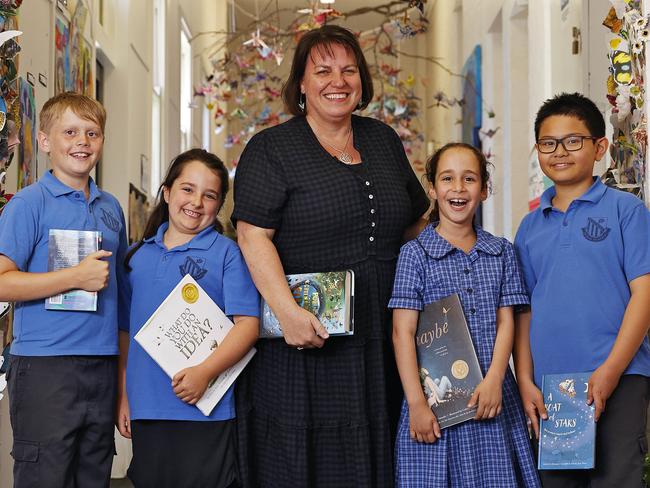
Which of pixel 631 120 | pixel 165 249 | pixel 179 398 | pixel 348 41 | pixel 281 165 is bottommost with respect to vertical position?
pixel 179 398

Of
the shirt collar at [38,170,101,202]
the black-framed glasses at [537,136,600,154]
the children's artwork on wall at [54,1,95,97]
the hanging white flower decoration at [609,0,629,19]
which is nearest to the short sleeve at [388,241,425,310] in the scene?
the black-framed glasses at [537,136,600,154]

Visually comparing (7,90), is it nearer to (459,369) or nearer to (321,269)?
(321,269)

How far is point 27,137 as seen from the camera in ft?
10.4

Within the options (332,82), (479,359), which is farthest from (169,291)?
(479,359)

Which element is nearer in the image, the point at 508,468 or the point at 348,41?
the point at 508,468

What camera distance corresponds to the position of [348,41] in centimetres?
260

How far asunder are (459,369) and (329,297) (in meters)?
0.39

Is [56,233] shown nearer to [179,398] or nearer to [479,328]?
[179,398]

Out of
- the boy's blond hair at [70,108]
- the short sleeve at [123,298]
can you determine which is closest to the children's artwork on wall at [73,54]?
the boy's blond hair at [70,108]

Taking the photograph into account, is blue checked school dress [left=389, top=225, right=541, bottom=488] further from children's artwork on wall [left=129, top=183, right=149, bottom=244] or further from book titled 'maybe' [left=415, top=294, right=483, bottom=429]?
children's artwork on wall [left=129, top=183, right=149, bottom=244]

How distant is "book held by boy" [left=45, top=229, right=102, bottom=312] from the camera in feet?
7.66

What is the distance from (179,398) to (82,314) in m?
0.34

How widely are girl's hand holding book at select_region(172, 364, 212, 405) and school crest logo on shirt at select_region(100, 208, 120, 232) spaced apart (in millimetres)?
448

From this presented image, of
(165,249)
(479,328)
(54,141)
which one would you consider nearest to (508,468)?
(479,328)
